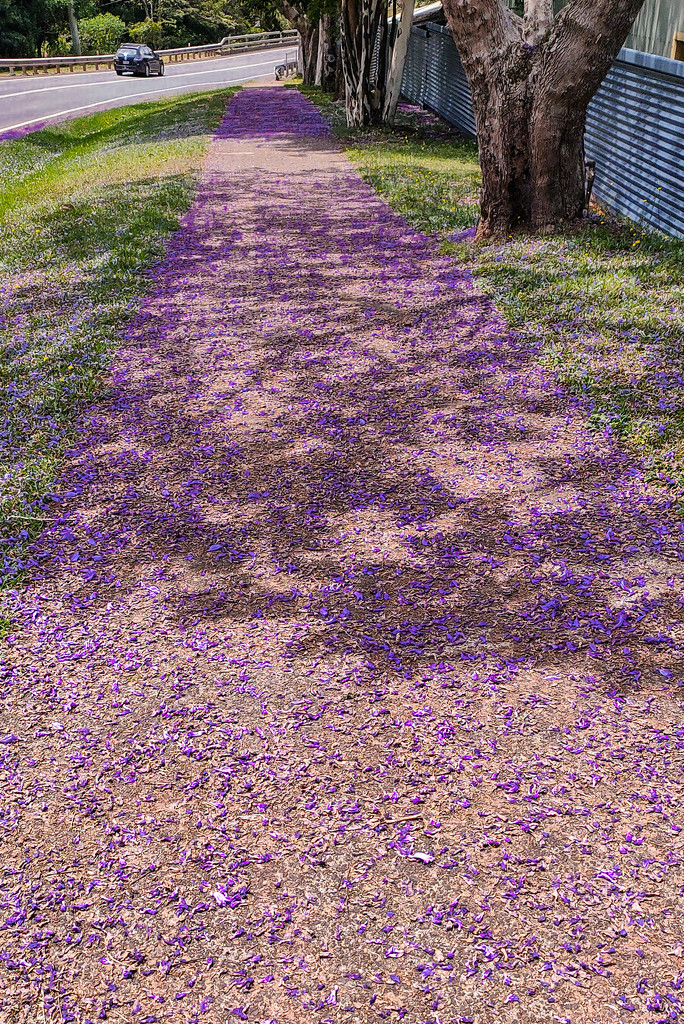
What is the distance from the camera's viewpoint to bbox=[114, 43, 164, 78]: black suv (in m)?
45.5

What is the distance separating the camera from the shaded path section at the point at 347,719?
7.22ft

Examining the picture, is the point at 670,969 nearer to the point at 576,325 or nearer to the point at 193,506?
the point at 193,506

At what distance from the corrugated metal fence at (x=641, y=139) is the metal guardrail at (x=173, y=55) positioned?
42.7m

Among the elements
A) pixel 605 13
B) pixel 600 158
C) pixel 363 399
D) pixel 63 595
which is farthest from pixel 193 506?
pixel 600 158

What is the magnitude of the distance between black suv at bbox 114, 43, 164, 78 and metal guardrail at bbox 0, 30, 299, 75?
313 centimetres

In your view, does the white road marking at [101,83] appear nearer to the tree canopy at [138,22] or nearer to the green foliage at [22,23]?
the tree canopy at [138,22]

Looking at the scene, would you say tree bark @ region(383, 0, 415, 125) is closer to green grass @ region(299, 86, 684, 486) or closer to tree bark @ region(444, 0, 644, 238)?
green grass @ region(299, 86, 684, 486)

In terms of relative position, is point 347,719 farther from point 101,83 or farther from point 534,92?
point 101,83

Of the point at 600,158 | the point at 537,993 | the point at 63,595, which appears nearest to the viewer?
the point at 537,993

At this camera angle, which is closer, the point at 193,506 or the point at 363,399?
the point at 193,506

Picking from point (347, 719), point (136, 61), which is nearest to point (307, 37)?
point (136, 61)

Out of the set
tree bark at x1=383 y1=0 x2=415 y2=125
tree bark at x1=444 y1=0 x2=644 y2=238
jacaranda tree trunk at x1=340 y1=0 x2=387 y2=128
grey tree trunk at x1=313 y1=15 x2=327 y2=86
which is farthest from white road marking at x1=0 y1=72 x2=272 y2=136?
tree bark at x1=444 y1=0 x2=644 y2=238

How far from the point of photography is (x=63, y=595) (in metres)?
3.67

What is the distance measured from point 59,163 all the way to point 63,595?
1618cm
